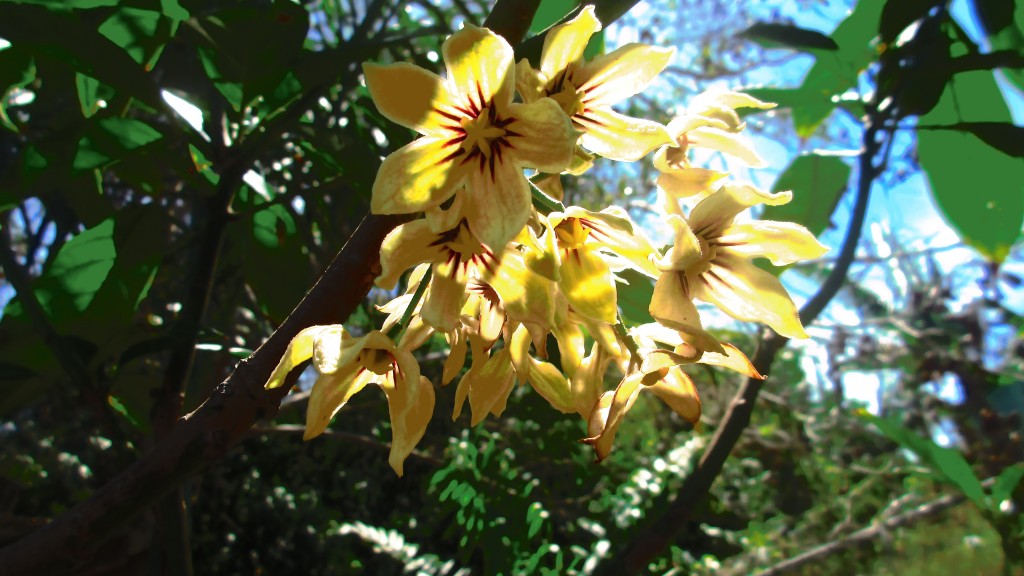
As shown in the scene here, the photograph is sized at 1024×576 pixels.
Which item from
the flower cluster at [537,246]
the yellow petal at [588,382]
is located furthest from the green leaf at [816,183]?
the yellow petal at [588,382]

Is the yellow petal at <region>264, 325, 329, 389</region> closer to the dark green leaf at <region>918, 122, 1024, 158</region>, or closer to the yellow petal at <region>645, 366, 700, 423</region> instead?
the yellow petal at <region>645, 366, 700, 423</region>

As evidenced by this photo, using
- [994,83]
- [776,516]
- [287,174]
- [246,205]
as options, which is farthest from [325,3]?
[776,516]

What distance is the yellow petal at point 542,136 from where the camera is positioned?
427 millimetres

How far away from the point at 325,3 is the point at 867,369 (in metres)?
2.44

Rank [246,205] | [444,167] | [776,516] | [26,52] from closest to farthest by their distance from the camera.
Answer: [444,167] → [26,52] → [246,205] → [776,516]

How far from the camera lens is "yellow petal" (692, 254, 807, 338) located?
0.55 m

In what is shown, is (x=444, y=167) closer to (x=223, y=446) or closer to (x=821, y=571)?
(x=223, y=446)

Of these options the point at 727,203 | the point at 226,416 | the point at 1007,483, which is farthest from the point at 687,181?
the point at 1007,483

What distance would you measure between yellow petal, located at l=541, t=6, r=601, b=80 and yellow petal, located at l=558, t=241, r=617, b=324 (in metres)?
0.12

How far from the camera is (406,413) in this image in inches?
21.0

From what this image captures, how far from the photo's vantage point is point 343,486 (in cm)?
206

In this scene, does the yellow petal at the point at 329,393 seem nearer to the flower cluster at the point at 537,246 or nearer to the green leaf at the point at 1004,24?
the flower cluster at the point at 537,246

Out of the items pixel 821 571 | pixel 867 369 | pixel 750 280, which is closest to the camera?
pixel 750 280

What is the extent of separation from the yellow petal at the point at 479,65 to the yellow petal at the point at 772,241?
21cm
